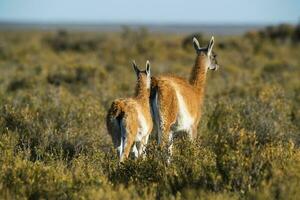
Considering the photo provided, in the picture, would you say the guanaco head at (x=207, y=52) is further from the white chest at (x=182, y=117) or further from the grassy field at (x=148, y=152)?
the white chest at (x=182, y=117)

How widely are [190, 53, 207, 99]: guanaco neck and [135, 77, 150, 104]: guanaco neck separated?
1348 millimetres

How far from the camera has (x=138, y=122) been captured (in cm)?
779

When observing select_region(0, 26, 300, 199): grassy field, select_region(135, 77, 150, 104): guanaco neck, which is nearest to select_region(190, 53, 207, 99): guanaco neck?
select_region(0, 26, 300, 199): grassy field

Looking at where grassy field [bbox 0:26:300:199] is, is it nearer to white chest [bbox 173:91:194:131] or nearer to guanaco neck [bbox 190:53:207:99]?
white chest [bbox 173:91:194:131]

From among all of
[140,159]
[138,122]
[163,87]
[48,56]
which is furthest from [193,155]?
[48,56]

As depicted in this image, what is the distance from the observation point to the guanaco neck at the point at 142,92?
8.36 m

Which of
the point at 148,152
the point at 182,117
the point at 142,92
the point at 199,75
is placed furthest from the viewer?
the point at 199,75

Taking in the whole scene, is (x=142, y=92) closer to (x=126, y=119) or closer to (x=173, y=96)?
(x=173, y=96)

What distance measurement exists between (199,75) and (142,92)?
5.76 ft

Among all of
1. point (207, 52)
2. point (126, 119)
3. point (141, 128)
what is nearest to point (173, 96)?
point (141, 128)

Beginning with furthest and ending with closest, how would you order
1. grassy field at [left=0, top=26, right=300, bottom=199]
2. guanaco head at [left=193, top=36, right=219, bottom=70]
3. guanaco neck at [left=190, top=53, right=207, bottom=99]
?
guanaco head at [left=193, top=36, right=219, bottom=70], guanaco neck at [left=190, top=53, right=207, bottom=99], grassy field at [left=0, top=26, right=300, bottom=199]

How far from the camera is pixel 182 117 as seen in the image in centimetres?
880

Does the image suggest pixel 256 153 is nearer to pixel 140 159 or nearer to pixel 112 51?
pixel 140 159

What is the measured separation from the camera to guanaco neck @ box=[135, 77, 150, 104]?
8364mm
